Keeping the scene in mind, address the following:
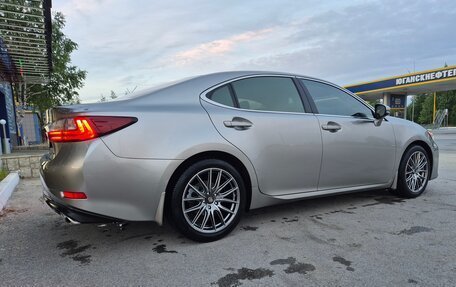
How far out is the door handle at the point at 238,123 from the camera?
10.5ft

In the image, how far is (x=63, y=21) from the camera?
1700 cm

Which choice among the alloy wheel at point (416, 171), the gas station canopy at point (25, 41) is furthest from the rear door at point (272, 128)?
the gas station canopy at point (25, 41)

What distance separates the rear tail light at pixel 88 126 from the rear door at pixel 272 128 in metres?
0.80

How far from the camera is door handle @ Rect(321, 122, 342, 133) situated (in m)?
3.76

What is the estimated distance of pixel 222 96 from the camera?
11.0 feet

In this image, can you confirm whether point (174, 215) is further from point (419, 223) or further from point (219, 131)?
point (419, 223)

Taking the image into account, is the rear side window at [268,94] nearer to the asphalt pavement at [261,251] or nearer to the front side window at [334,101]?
the front side window at [334,101]

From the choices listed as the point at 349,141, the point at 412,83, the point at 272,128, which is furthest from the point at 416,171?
the point at 412,83

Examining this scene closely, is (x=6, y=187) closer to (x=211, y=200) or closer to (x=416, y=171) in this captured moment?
(x=211, y=200)

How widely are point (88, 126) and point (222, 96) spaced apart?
125 cm

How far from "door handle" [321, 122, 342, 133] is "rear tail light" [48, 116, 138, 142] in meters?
2.00

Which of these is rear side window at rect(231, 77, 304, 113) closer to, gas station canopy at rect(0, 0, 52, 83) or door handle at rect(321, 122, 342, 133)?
door handle at rect(321, 122, 342, 133)

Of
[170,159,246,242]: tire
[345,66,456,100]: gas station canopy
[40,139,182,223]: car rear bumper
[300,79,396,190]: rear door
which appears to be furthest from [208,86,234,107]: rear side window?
[345,66,456,100]: gas station canopy

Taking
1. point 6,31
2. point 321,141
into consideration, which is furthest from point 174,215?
point 6,31
